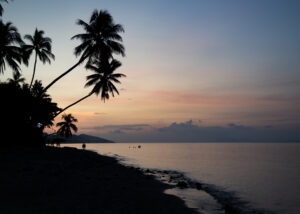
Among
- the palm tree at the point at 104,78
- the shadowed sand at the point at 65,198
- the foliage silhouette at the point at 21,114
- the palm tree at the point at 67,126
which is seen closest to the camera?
the shadowed sand at the point at 65,198

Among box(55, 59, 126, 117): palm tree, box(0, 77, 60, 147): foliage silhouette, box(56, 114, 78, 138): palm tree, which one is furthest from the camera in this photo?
box(56, 114, 78, 138): palm tree

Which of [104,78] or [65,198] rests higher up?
[104,78]

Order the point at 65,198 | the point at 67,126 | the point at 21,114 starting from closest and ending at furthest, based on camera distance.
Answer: the point at 65,198, the point at 21,114, the point at 67,126

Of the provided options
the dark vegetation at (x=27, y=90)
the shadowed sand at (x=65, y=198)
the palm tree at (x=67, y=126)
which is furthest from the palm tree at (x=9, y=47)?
the palm tree at (x=67, y=126)

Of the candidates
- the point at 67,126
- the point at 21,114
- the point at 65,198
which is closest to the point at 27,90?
the point at 21,114

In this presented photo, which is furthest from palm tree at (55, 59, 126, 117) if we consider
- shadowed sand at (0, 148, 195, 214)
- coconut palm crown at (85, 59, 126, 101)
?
shadowed sand at (0, 148, 195, 214)

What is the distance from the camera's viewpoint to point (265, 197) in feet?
52.4

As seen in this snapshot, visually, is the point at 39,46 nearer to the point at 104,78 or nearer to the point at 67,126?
the point at 104,78

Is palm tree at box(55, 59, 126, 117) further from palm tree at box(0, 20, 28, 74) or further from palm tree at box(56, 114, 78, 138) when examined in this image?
palm tree at box(56, 114, 78, 138)

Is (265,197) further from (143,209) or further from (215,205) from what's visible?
(143,209)

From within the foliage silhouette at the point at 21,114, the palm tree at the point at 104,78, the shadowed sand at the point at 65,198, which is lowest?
the shadowed sand at the point at 65,198

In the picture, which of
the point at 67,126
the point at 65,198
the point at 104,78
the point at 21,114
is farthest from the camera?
the point at 67,126

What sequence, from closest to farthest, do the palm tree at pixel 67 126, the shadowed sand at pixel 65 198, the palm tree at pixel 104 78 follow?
the shadowed sand at pixel 65 198, the palm tree at pixel 104 78, the palm tree at pixel 67 126

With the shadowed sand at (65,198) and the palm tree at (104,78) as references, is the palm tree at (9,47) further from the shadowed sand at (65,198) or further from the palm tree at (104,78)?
the shadowed sand at (65,198)
